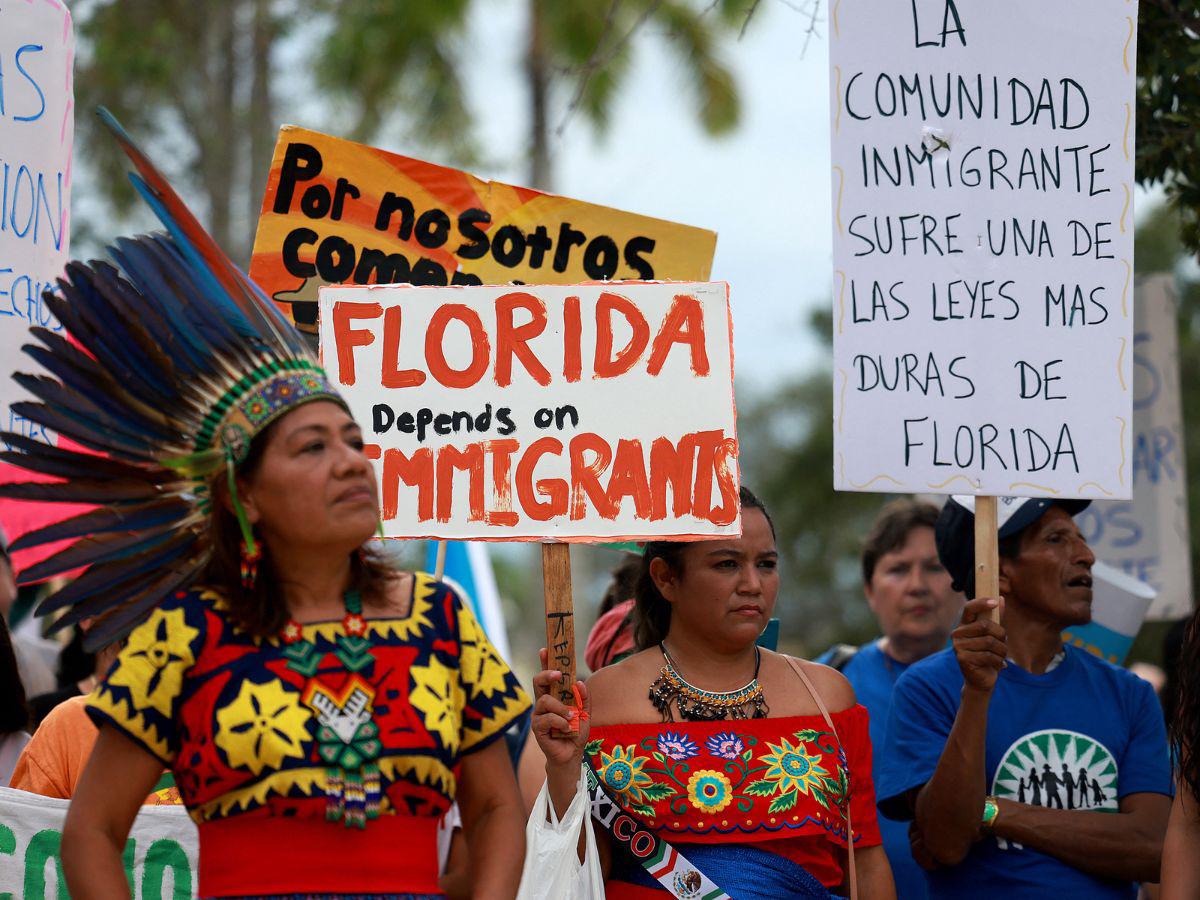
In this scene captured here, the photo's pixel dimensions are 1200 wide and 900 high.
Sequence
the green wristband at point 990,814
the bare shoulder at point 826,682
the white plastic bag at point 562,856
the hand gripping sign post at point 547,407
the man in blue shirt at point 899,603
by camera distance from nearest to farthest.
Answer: the white plastic bag at point 562,856
the hand gripping sign post at point 547,407
the bare shoulder at point 826,682
the green wristband at point 990,814
the man in blue shirt at point 899,603

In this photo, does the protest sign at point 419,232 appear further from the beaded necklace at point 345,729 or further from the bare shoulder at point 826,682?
the beaded necklace at point 345,729

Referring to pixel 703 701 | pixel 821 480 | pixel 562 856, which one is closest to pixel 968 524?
pixel 703 701

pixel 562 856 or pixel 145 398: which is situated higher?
pixel 145 398

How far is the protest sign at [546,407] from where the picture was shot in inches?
146

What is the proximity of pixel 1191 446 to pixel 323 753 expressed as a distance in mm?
20332

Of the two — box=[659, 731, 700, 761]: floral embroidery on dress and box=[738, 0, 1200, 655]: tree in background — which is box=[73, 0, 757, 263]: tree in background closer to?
box=[738, 0, 1200, 655]: tree in background

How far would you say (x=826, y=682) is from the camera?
386cm

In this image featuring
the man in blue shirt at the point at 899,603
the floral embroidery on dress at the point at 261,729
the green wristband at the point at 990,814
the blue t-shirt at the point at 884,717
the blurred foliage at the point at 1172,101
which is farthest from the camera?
the man in blue shirt at the point at 899,603

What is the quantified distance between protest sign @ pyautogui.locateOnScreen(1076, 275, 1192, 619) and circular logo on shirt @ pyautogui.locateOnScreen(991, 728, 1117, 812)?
2.04 meters

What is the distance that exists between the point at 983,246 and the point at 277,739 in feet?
7.69

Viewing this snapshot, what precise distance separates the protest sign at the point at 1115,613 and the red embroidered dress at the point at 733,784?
224 cm

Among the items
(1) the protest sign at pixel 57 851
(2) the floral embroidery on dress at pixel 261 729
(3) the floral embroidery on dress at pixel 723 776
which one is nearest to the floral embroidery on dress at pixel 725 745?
(3) the floral embroidery on dress at pixel 723 776

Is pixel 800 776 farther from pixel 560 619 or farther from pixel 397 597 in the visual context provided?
pixel 397 597

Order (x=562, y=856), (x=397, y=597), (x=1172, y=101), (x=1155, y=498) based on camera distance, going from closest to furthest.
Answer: (x=397, y=597) < (x=562, y=856) < (x=1172, y=101) < (x=1155, y=498)
